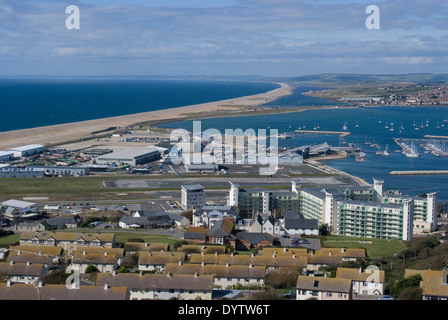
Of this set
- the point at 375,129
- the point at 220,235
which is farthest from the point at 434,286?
the point at 375,129

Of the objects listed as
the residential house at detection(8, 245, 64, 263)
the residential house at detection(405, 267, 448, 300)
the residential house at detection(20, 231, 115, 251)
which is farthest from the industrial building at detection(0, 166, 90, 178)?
the residential house at detection(405, 267, 448, 300)

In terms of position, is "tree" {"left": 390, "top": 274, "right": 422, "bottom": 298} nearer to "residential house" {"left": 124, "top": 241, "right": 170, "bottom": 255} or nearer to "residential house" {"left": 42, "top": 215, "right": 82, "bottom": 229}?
"residential house" {"left": 124, "top": 241, "right": 170, "bottom": 255}

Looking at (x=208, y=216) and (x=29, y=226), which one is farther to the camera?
(x=208, y=216)

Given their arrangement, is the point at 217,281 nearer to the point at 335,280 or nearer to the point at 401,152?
the point at 335,280

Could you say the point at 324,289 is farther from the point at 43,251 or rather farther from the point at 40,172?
Answer: the point at 40,172

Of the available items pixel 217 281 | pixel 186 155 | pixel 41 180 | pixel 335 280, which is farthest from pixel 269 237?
pixel 186 155
